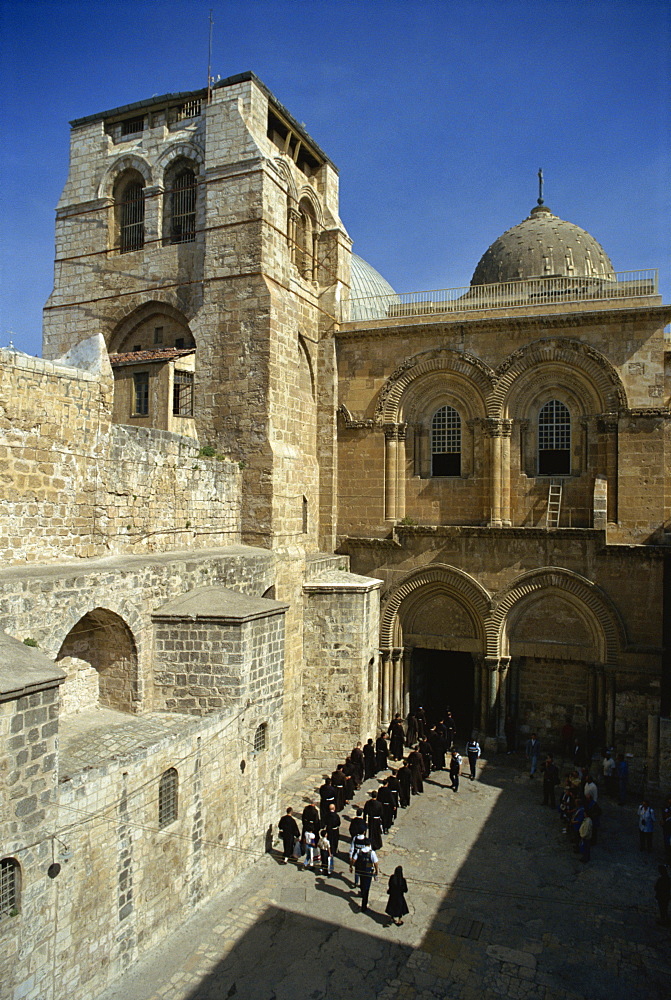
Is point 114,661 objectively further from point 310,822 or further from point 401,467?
point 401,467

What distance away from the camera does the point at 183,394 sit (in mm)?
15203

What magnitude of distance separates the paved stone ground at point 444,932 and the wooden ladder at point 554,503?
6439 mm

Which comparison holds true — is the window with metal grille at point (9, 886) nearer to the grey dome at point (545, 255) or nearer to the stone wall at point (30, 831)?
the stone wall at point (30, 831)

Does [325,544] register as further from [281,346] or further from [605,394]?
[605,394]

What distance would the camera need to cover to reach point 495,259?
2067 cm

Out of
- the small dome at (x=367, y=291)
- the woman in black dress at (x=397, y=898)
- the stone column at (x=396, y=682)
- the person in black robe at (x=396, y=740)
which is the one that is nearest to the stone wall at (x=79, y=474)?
the woman in black dress at (x=397, y=898)

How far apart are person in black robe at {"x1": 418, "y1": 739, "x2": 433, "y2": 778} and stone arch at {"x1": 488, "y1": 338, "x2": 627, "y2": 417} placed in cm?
732

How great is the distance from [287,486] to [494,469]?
486cm

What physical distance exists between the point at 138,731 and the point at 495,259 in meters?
16.5

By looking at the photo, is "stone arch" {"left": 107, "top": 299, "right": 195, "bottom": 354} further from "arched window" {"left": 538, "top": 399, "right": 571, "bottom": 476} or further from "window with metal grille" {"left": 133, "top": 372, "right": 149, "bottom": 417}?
"arched window" {"left": 538, "top": 399, "right": 571, "bottom": 476}

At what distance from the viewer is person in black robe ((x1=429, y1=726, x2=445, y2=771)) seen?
1485 cm

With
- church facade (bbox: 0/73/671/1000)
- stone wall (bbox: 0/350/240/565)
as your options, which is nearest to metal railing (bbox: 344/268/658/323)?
church facade (bbox: 0/73/671/1000)

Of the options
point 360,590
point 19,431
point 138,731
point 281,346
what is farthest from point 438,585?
point 19,431

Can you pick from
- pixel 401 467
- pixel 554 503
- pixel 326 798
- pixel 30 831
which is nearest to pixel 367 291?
pixel 401 467
